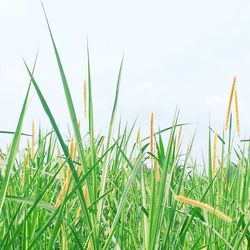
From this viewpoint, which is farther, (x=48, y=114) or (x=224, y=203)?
(x=224, y=203)

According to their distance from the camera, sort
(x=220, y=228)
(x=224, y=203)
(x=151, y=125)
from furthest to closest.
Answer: (x=224, y=203) → (x=220, y=228) → (x=151, y=125)

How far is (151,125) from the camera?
5.04ft

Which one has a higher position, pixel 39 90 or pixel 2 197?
pixel 39 90

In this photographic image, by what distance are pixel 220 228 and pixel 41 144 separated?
998 millimetres

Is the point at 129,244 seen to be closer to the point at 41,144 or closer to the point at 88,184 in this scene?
the point at 88,184

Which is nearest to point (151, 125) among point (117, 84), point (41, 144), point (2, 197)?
point (117, 84)

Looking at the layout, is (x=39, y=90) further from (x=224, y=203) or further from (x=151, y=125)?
(x=224, y=203)

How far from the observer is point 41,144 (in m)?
2.36

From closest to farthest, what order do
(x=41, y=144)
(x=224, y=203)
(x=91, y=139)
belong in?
1. (x=91, y=139)
2. (x=224, y=203)
3. (x=41, y=144)

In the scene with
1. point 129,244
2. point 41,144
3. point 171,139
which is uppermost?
point 171,139

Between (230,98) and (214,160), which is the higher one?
(230,98)

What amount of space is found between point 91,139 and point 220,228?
724 millimetres

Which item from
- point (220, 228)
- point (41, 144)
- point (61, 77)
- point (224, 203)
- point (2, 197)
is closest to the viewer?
point (2, 197)

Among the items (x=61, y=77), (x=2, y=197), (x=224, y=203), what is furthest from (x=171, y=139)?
(x=224, y=203)
